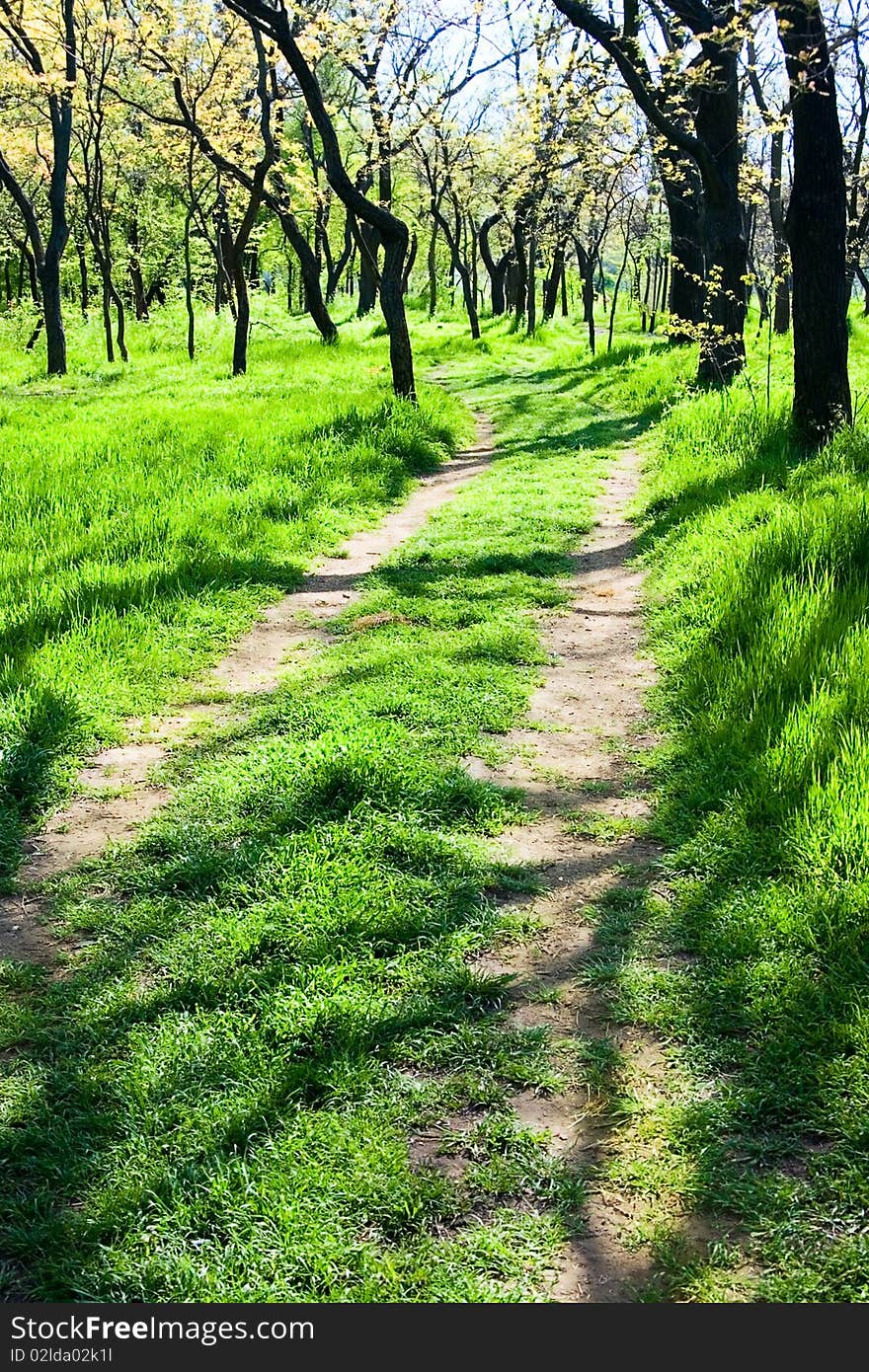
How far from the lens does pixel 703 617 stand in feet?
19.1

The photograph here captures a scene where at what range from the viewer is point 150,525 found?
764 centimetres

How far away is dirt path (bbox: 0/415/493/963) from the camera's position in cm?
366

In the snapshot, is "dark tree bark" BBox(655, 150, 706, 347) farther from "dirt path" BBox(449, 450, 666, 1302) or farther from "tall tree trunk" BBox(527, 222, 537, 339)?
"dirt path" BBox(449, 450, 666, 1302)

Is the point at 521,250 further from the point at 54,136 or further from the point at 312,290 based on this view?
the point at 54,136

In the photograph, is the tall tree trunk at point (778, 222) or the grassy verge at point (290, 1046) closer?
the grassy verge at point (290, 1046)

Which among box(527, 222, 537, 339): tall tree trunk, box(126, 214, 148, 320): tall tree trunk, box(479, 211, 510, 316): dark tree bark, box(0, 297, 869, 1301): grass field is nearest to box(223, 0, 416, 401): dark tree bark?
box(0, 297, 869, 1301): grass field

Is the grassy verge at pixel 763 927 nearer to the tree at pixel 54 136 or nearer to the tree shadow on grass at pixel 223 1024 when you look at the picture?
→ the tree shadow on grass at pixel 223 1024

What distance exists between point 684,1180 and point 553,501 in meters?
7.64

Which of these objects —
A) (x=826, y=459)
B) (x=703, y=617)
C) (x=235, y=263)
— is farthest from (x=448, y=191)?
(x=703, y=617)

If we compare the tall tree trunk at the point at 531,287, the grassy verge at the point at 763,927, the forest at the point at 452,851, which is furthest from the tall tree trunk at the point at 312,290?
the grassy verge at the point at 763,927

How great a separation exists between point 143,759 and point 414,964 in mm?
2144

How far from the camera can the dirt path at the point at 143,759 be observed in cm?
→ 366

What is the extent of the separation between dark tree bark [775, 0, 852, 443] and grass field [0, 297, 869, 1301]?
5.55ft

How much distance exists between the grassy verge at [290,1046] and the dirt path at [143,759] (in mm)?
144
